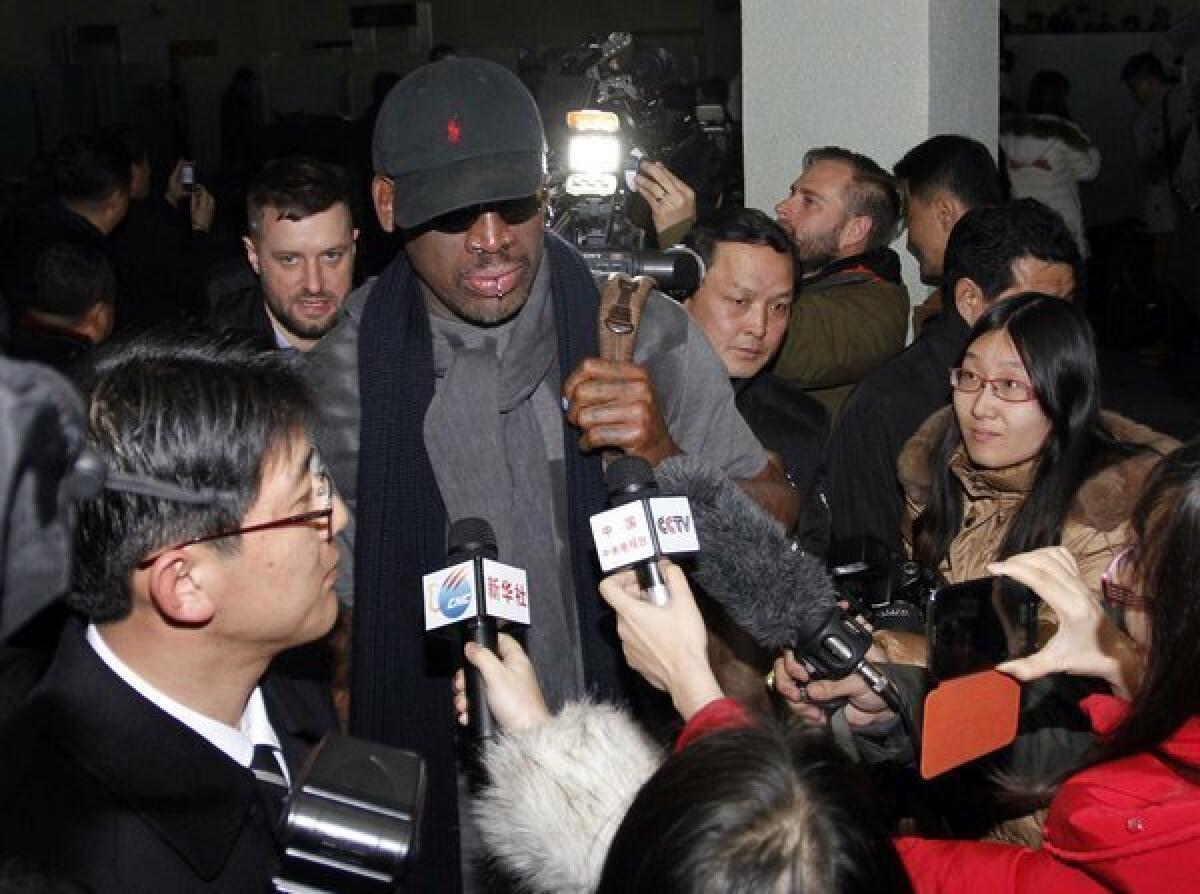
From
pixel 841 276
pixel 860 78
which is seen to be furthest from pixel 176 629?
pixel 860 78

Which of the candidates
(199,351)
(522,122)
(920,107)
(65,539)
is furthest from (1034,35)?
(65,539)

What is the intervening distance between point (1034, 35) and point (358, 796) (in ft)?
38.0

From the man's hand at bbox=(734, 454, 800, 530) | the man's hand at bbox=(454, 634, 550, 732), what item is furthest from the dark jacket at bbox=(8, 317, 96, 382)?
the man's hand at bbox=(454, 634, 550, 732)

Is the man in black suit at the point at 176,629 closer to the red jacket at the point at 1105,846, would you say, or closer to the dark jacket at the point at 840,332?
the red jacket at the point at 1105,846

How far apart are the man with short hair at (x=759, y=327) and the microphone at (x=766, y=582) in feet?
4.34

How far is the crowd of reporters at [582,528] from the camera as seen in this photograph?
152 cm

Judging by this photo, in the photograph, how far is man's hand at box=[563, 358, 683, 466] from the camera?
2266mm

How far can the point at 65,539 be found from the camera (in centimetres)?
88

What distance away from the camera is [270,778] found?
176cm

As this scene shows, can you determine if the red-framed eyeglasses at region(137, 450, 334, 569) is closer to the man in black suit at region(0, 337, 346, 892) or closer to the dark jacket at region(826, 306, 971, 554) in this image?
the man in black suit at region(0, 337, 346, 892)

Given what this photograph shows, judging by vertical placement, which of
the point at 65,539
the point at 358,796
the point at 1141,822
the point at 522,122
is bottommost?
the point at 1141,822

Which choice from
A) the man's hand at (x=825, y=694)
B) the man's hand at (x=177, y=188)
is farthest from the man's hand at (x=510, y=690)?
the man's hand at (x=177, y=188)

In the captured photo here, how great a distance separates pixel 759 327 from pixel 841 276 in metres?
0.73

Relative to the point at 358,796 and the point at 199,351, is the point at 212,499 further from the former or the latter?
the point at 358,796
